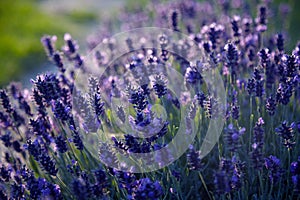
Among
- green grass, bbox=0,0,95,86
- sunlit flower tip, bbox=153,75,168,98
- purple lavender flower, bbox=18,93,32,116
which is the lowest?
sunlit flower tip, bbox=153,75,168,98

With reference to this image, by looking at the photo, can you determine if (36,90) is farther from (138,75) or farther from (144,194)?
(144,194)

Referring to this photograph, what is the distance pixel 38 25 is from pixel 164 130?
688cm

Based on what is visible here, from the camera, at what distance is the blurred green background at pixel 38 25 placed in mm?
7145

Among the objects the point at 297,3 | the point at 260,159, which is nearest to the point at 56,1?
the point at 297,3

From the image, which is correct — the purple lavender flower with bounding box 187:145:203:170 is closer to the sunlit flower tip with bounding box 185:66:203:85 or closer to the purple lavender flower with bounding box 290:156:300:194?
the purple lavender flower with bounding box 290:156:300:194

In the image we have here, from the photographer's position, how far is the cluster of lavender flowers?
8.18 feet

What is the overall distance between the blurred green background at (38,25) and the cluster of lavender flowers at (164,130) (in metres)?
2.74

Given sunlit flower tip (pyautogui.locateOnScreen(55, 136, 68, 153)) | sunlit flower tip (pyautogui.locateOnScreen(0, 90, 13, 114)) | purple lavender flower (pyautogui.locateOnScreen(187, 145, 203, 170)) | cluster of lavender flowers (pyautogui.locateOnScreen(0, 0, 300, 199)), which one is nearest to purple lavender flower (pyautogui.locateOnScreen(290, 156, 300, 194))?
cluster of lavender flowers (pyautogui.locateOnScreen(0, 0, 300, 199))

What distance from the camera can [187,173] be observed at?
2.98m

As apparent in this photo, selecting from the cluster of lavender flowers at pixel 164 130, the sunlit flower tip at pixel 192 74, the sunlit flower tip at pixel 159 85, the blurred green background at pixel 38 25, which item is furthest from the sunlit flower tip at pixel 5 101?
the blurred green background at pixel 38 25

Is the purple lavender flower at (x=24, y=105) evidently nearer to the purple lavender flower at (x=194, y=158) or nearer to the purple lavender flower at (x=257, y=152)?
the purple lavender flower at (x=194, y=158)

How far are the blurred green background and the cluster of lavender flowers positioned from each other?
9.00 ft

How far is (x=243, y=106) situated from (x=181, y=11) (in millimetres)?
2088

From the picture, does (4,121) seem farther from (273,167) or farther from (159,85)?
(273,167)
